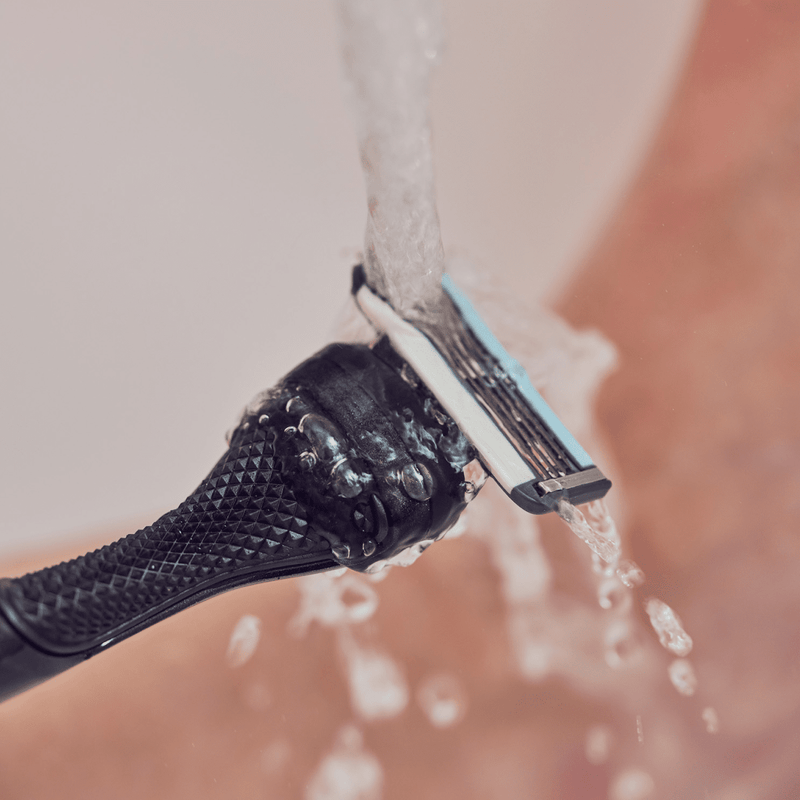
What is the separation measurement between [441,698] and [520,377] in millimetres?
423

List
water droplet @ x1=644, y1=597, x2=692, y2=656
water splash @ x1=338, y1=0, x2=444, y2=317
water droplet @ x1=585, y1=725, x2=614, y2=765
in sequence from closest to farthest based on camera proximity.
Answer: water splash @ x1=338, y1=0, x2=444, y2=317 → water droplet @ x1=644, y1=597, x2=692, y2=656 → water droplet @ x1=585, y1=725, x2=614, y2=765

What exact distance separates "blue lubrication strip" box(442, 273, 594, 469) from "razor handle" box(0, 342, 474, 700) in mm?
35

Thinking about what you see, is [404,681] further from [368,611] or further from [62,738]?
[62,738]

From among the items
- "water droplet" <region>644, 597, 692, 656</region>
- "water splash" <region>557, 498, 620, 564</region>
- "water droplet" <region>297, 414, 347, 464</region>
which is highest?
"water droplet" <region>297, 414, 347, 464</region>

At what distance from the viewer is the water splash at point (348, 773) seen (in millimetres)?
610

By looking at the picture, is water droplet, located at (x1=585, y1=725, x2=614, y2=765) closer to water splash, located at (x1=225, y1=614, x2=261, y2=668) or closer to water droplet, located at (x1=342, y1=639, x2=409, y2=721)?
water droplet, located at (x1=342, y1=639, x2=409, y2=721)

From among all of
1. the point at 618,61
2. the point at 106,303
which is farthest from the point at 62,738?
the point at 618,61

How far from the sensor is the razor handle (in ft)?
0.90

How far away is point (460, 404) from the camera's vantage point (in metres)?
0.28

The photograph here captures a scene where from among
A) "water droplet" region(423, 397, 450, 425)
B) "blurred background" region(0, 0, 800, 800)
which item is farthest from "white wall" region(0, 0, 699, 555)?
"water droplet" region(423, 397, 450, 425)

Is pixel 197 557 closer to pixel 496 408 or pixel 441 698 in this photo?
pixel 496 408

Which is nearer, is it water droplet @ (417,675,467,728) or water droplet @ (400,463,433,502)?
water droplet @ (400,463,433,502)

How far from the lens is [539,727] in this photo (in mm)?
624

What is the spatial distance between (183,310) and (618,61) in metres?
0.39
